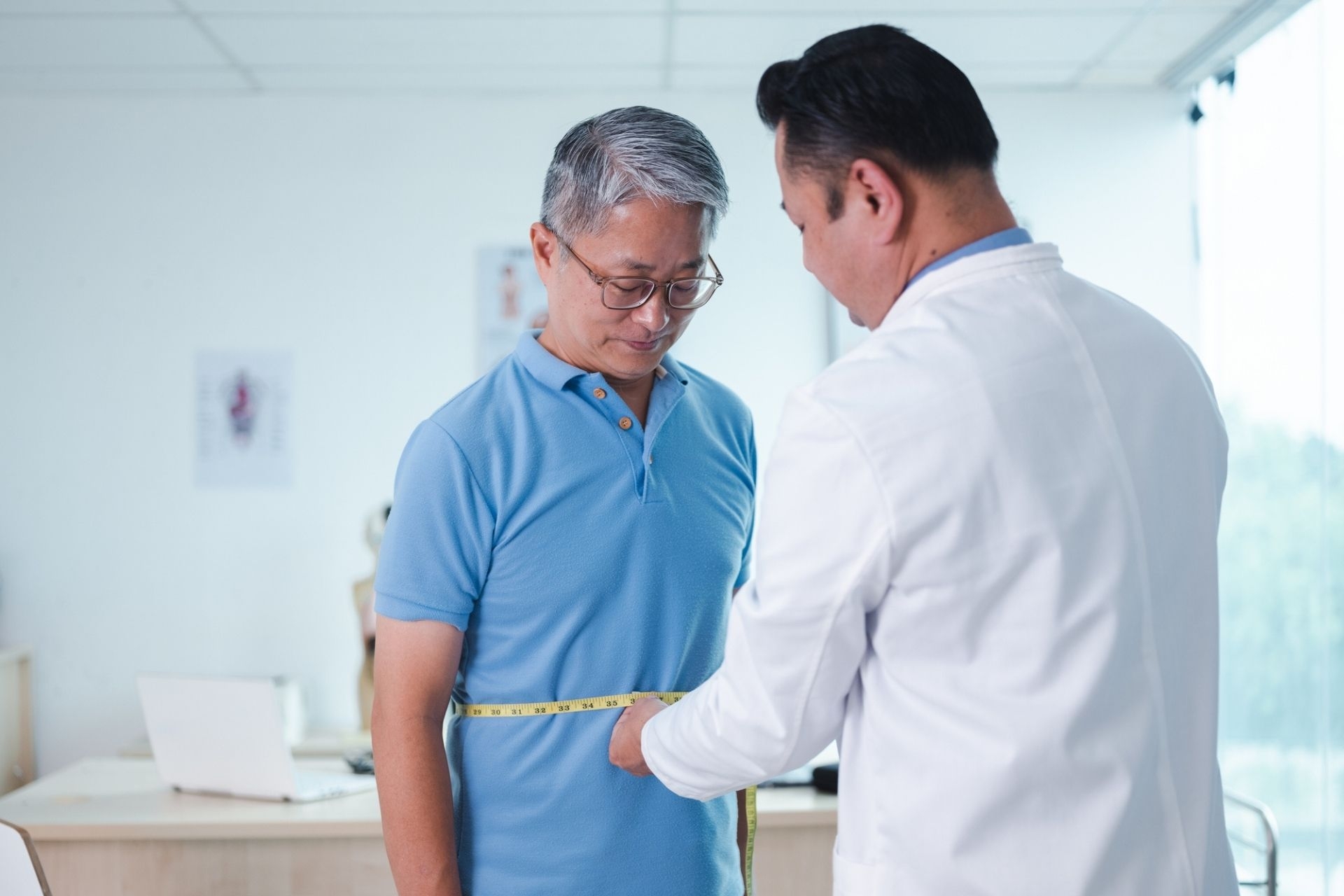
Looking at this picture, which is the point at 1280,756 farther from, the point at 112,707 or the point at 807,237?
the point at 112,707

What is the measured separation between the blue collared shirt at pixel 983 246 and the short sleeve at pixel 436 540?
52 cm

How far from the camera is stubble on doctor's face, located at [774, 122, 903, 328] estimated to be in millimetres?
1036

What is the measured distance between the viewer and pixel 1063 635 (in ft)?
3.13

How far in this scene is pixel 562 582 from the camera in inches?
50.0

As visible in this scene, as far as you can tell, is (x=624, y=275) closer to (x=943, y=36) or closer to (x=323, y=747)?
(x=323, y=747)

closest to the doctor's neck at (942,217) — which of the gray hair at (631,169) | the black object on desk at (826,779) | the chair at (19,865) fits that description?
the gray hair at (631,169)

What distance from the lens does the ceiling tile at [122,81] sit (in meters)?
3.75

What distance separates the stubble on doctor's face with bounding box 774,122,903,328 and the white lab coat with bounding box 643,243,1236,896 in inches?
2.1

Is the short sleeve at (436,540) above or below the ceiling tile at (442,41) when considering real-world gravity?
below

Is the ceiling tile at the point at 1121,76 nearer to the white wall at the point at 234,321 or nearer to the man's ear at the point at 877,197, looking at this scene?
the white wall at the point at 234,321

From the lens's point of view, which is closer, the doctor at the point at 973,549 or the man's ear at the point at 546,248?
the doctor at the point at 973,549

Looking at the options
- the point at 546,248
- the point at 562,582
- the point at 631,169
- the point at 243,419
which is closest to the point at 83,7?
the point at 243,419

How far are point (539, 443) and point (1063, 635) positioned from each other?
0.61 meters

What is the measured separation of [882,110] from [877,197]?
75 mm
